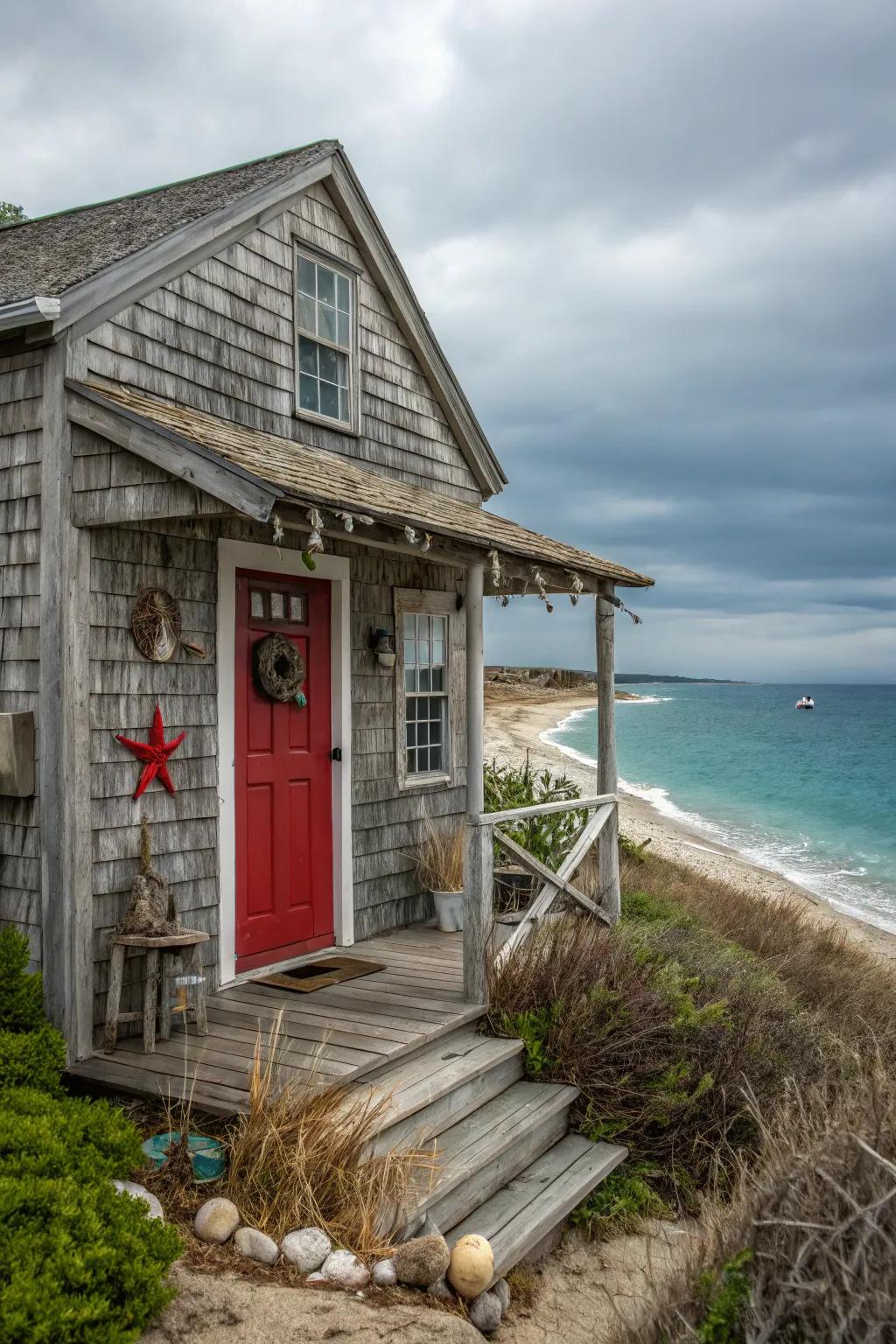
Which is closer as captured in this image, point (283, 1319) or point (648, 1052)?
point (283, 1319)

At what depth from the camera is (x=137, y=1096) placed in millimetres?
4832

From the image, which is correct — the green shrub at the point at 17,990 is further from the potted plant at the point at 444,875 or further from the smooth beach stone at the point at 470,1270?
the potted plant at the point at 444,875

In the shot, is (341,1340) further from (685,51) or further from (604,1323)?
(685,51)

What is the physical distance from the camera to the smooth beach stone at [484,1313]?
401 cm

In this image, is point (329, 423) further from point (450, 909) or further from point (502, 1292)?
point (502, 1292)

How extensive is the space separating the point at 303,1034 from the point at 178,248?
4743 millimetres

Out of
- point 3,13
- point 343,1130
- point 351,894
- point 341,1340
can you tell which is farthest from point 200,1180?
point 3,13

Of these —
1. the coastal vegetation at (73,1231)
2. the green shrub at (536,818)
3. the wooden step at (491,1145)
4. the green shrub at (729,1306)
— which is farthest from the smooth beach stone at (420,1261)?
the green shrub at (536,818)

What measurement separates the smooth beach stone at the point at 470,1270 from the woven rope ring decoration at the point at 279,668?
3.67 meters

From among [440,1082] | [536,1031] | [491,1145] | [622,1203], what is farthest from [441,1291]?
[536,1031]

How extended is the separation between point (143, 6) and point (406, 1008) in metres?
7.66

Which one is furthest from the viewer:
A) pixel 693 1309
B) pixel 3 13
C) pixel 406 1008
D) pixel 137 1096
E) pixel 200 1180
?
pixel 3 13

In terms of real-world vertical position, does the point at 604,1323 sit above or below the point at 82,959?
below

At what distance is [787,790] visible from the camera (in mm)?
38688
